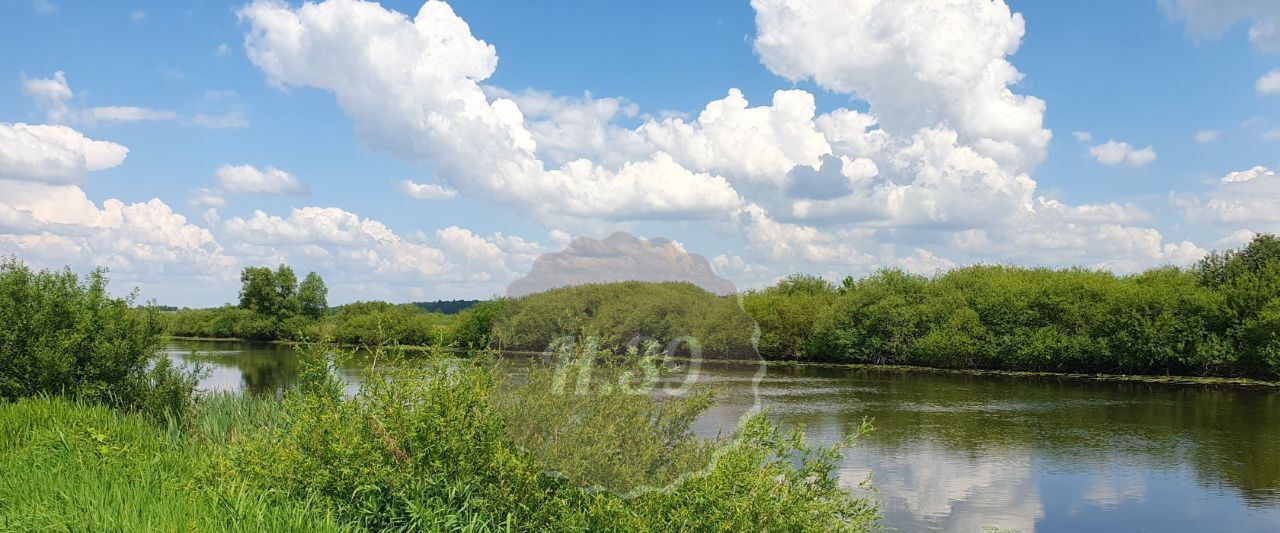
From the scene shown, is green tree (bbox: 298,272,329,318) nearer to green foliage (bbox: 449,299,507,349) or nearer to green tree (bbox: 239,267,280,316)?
green tree (bbox: 239,267,280,316)

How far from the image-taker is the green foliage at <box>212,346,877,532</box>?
19.9ft

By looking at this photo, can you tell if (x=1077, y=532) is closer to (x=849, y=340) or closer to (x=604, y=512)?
(x=604, y=512)

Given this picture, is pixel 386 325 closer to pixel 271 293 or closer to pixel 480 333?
pixel 480 333

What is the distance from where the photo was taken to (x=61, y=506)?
6.40 metres

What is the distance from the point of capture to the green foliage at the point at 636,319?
6.82 m

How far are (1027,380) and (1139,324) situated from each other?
7.67 meters

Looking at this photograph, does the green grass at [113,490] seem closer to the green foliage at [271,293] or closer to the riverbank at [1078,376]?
the riverbank at [1078,376]

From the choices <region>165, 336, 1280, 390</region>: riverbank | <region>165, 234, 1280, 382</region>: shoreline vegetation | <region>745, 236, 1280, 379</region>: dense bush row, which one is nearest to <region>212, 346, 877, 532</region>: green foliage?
<region>165, 234, 1280, 382</region>: shoreline vegetation

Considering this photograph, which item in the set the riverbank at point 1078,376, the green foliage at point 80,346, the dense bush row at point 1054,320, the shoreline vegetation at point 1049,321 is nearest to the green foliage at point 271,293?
the shoreline vegetation at point 1049,321

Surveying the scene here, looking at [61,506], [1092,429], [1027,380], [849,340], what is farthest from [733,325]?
[849,340]

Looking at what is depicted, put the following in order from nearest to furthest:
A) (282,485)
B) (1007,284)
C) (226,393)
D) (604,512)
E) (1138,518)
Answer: (604,512) → (282,485) → (226,393) → (1138,518) → (1007,284)

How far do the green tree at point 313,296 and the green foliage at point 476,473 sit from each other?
9850 cm

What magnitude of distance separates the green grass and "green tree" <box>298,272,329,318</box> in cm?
9394

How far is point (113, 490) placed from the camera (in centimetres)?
657
